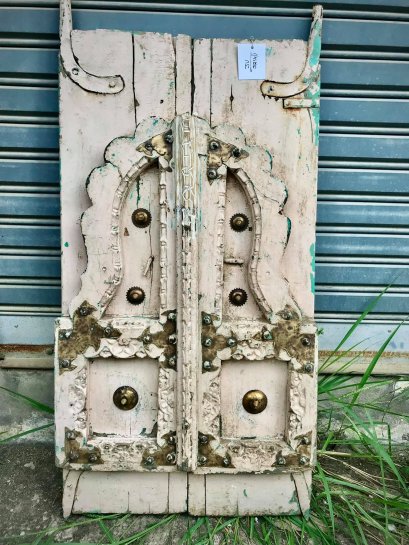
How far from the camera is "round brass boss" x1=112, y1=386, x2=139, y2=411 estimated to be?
1.71 metres

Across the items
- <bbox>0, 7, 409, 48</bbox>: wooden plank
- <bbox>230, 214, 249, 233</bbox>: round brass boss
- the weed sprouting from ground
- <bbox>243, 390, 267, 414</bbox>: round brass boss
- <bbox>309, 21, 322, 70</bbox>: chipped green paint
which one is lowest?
the weed sprouting from ground

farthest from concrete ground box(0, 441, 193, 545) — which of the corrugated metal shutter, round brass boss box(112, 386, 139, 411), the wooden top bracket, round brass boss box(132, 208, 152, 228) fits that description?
the wooden top bracket

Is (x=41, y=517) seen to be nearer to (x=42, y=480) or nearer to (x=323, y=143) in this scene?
(x=42, y=480)

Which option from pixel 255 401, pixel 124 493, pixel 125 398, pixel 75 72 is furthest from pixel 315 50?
pixel 124 493

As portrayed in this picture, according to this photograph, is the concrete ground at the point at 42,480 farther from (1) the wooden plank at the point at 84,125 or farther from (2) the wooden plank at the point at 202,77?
(2) the wooden plank at the point at 202,77

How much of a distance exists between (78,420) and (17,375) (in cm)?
62

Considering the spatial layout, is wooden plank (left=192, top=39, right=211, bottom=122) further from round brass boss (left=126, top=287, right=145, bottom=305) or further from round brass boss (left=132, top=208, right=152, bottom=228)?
round brass boss (left=126, top=287, right=145, bottom=305)

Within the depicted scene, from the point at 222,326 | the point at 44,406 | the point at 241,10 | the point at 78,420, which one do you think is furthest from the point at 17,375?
the point at 241,10

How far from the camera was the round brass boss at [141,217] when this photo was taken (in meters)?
1.69

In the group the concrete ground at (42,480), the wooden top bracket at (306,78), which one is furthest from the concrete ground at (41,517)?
the wooden top bracket at (306,78)

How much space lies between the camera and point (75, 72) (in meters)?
1.66

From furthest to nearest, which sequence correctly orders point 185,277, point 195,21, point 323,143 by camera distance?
point 323,143 → point 195,21 → point 185,277

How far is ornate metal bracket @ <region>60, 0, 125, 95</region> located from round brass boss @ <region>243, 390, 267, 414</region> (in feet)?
4.40

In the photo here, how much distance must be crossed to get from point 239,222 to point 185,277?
32 centimetres
